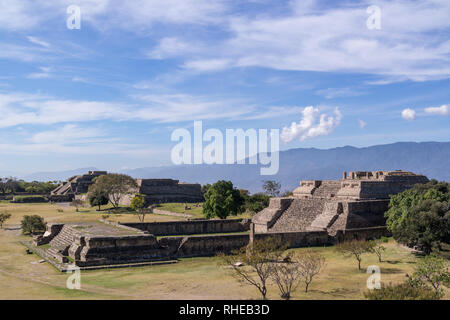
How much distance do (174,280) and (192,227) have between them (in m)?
19.7

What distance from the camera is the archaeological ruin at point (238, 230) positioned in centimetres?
2906

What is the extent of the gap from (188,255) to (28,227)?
2085 centimetres

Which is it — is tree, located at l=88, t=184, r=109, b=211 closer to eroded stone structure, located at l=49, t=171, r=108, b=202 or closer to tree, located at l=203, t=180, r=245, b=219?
eroded stone structure, located at l=49, t=171, r=108, b=202

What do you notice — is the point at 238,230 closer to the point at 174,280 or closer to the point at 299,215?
the point at 299,215

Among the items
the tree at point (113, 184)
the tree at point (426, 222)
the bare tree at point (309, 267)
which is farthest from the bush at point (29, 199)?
the bare tree at point (309, 267)

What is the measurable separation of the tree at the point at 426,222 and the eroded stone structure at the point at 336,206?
496cm

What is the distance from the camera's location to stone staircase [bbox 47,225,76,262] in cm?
3111

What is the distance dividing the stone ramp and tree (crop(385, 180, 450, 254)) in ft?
30.3

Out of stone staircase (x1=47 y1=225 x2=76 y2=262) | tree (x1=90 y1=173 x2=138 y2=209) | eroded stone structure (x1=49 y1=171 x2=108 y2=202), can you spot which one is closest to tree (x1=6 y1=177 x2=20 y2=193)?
eroded stone structure (x1=49 y1=171 x2=108 y2=202)

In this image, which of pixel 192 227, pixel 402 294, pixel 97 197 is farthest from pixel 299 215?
pixel 97 197

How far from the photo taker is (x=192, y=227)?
1721 inches

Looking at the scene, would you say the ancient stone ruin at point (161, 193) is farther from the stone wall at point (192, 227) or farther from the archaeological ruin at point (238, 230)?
the archaeological ruin at point (238, 230)
